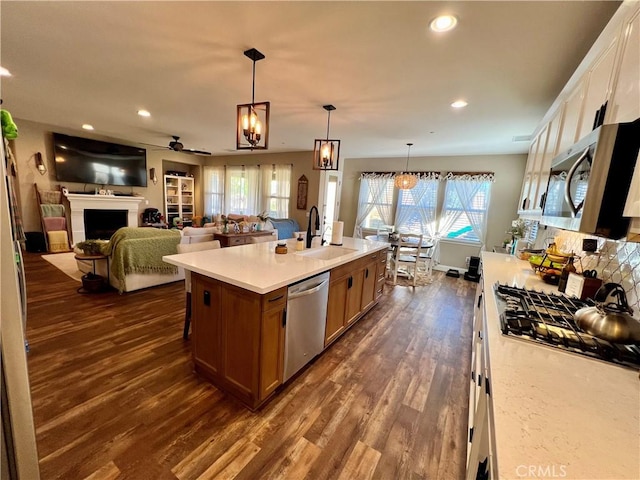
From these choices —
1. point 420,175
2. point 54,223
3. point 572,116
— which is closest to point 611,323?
point 572,116

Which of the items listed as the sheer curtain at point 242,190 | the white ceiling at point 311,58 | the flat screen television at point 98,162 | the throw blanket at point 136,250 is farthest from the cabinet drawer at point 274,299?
the flat screen television at point 98,162

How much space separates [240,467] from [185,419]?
20.6 inches

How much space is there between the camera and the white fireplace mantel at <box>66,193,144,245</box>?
5.71 metres

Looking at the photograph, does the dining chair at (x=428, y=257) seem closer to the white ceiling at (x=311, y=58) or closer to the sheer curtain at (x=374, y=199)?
the sheer curtain at (x=374, y=199)

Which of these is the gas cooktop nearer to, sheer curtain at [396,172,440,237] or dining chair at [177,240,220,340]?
dining chair at [177,240,220,340]

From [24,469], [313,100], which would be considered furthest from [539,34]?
[24,469]

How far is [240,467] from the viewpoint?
4.61ft

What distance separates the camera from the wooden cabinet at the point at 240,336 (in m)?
1.67

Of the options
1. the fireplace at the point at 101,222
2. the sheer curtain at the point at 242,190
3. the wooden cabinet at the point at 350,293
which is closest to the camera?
the wooden cabinet at the point at 350,293

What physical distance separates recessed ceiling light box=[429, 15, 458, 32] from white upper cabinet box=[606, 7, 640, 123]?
78 centimetres

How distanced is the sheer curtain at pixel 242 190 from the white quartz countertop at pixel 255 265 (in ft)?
17.1

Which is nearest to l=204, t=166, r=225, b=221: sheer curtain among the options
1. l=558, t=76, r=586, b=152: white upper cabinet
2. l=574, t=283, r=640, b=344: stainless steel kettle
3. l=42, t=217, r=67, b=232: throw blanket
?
l=42, t=217, r=67, b=232: throw blanket

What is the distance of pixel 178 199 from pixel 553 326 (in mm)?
9160

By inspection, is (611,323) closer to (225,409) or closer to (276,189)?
(225,409)
